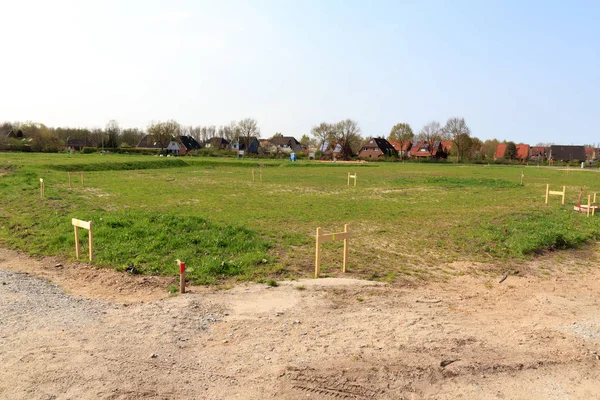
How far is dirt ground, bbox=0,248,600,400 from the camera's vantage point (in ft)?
16.9

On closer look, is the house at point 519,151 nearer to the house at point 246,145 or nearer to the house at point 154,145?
the house at point 246,145

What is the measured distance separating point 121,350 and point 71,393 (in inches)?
41.6

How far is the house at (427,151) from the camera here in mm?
116244

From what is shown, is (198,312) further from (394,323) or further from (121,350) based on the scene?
(394,323)

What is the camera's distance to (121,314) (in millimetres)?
7457

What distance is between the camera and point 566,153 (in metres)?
125

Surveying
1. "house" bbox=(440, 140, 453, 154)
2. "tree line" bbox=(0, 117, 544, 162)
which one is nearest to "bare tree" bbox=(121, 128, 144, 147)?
"tree line" bbox=(0, 117, 544, 162)

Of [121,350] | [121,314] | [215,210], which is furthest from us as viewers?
[215,210]

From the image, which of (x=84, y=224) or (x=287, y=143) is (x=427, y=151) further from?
(x=84, y=224)

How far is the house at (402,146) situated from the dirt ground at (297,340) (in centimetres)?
11279

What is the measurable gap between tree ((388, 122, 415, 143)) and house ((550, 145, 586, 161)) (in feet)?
138

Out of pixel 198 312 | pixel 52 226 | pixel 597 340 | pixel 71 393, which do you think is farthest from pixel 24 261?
pixel 597 340

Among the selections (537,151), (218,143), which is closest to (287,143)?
(218,143)

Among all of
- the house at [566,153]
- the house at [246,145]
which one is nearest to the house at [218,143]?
the house at [246,145]
